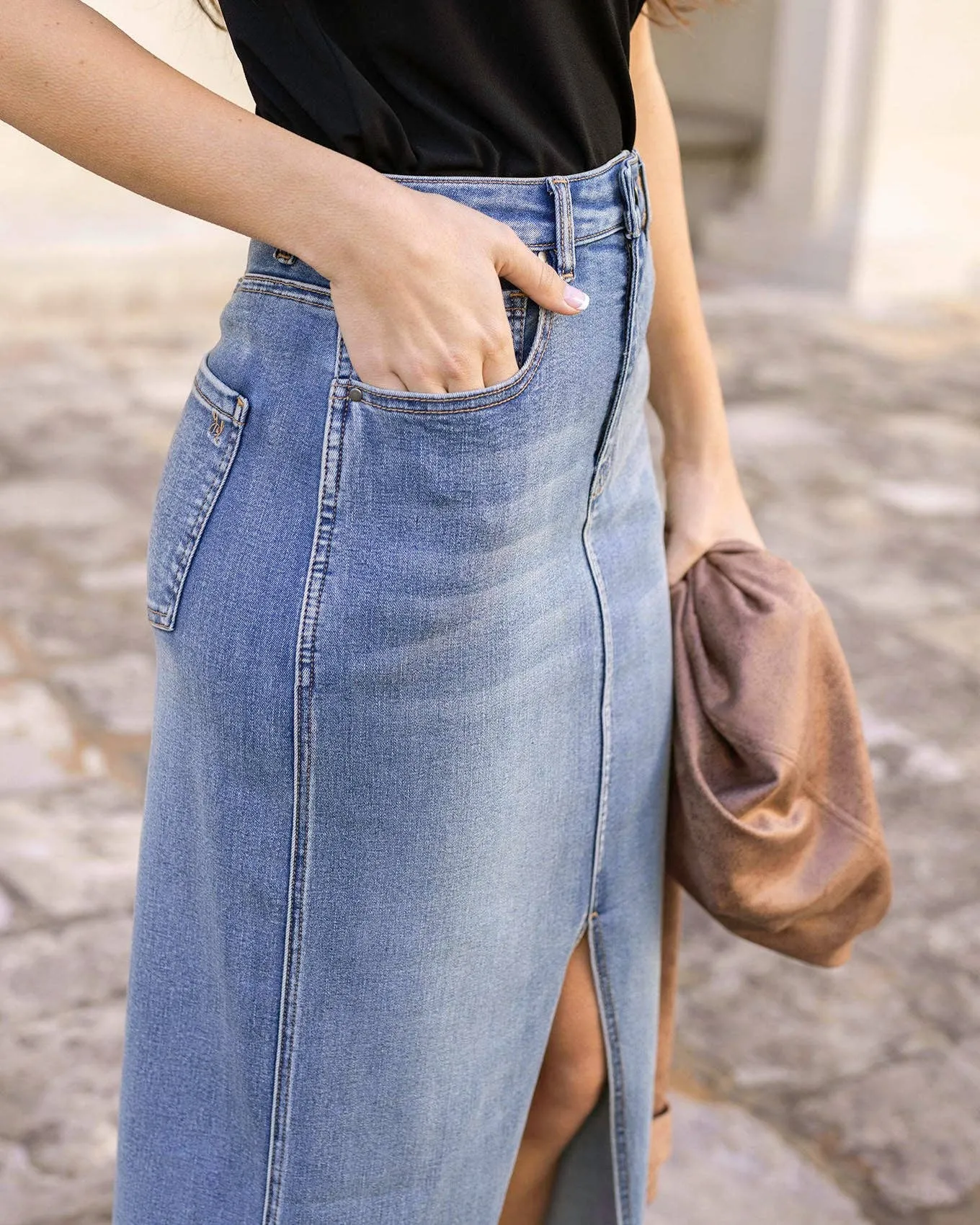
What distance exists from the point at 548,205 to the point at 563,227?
15mm

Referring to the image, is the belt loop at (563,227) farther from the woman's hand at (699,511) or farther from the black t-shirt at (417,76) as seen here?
the woman's hand at (699,511)

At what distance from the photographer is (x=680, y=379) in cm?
119

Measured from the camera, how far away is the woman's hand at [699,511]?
3.83 feet

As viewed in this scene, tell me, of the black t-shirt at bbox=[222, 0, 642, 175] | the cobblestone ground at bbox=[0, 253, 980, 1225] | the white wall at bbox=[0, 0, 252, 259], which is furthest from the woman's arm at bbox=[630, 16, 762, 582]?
the white wall at bbox=[0, 0, 252, 259]

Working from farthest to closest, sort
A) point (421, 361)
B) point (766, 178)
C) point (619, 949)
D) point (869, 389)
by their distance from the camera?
point (766, 178) < point (869, 389) < point (619, 949) < point (421, 361)

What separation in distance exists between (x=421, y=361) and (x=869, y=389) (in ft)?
14.3

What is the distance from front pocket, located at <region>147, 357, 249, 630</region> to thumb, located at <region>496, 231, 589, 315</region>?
0.17 meters

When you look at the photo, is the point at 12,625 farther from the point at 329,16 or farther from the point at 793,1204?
the point at 329,16

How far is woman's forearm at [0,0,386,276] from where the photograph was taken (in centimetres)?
75

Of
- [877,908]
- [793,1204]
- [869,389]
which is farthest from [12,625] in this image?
[869,389]

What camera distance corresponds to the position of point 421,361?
788 millimetres

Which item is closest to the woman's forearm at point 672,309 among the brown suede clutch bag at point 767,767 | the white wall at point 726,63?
the brown suede clutch bag at point 767,767

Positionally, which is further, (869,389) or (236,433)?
(869,389)

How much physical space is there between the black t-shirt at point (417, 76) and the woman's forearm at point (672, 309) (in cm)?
23
